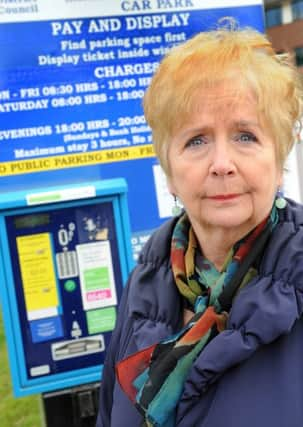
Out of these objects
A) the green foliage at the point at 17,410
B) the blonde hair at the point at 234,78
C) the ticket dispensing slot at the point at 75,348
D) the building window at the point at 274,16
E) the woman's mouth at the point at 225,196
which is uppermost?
the building window at the point at 274,16

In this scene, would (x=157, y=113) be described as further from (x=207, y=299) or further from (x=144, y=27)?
(x=144, y=27)

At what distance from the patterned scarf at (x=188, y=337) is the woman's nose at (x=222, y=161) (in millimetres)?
171

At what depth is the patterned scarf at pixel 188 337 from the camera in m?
1.28

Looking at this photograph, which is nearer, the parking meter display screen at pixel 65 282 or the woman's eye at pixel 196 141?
the woman's eye at pixel 196 141

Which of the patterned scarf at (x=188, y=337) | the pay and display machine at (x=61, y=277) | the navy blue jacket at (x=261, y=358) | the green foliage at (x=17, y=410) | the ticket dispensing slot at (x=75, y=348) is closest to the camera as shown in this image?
the navy blue jacket at (x=261, y=358)

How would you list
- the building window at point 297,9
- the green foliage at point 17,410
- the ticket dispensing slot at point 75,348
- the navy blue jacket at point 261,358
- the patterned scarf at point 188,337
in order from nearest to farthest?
the navy blue jacket at point 261,358, the patterned scarf at point 188,337, the ticket dispensing slot at point 75,348, the green foliage at point 17,410, the building window at point 297,9

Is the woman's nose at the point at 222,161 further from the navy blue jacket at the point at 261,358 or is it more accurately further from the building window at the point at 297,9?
the building window at the point at 297,9

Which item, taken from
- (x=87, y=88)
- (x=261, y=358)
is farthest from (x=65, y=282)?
(x=261, y=358)

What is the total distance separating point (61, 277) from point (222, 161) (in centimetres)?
120

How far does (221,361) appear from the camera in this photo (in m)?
1.18

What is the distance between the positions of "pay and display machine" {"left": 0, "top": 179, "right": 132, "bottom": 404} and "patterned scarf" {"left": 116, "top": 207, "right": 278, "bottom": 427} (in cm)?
89

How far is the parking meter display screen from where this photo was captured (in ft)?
7.32

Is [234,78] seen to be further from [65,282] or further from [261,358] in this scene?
[65,282]

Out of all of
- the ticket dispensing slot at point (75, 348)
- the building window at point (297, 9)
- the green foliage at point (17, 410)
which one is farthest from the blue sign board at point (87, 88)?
the building window at point (297, 9)
